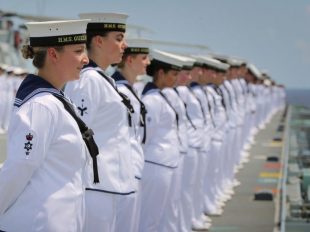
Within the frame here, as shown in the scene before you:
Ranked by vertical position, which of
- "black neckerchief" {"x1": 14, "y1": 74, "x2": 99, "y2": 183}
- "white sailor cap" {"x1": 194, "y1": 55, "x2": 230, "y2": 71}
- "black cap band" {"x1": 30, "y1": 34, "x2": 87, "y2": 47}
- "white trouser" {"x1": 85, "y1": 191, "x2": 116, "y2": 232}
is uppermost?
"black cap band" {"x1": 30, "y1": 34, "x2": 87, "y2": 47}

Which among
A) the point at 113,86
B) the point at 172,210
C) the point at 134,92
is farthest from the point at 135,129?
the point at 172,210

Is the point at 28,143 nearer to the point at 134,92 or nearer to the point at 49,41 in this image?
the point at 49,41

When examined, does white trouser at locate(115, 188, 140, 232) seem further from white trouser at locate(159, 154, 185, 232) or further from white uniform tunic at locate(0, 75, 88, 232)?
white trouser at locate(159, 154, 185, 232)

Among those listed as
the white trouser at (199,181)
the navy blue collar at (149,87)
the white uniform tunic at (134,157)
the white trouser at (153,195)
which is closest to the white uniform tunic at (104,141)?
the white uniform tunic at (134,157)

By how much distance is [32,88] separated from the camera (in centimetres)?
333

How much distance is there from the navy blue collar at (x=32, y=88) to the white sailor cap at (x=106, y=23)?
3.88 ft

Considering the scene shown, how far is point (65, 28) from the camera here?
345 centimetres

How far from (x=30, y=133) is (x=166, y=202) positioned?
328 cm

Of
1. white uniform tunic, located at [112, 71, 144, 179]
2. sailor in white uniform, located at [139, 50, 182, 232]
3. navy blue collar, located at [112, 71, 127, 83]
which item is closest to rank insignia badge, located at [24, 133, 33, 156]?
white uniform tunic, located at [112, 71, 144, 179]

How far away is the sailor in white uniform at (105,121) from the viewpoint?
4.17m

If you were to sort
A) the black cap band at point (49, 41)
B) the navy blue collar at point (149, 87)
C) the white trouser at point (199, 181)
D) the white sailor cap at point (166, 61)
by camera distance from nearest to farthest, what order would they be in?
the black cap band at point (49, 41) < the navy blue collar at point (149, 87) < the white sailor cap at point (166, 61) < the white trouser at point (199, 181)

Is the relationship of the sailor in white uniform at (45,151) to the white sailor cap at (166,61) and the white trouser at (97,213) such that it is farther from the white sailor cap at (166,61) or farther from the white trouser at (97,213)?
the white sailor cap at (166,61)

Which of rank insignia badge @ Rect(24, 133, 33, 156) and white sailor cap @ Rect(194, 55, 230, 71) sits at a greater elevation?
rank insignia badge @ Rect(24, 133, 33, 156)

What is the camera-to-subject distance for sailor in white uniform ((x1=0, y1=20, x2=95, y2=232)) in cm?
317
